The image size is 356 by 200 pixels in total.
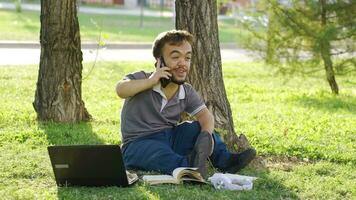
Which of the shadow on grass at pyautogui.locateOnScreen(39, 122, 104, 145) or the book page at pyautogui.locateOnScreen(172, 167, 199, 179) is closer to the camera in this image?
the book page at pyautogui.locateOnScreen(172, 167, 199, 179)

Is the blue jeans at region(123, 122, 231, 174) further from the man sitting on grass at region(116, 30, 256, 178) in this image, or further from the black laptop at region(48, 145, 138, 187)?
the black laptop at region(48, 145, 138, 187)

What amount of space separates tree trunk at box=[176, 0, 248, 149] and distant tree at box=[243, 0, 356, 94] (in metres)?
5.05

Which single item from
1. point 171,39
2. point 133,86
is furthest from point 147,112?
point 171,39

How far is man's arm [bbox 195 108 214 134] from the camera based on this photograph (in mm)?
6285

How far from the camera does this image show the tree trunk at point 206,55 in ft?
24.0

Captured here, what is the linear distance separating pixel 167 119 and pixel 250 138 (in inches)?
76.8

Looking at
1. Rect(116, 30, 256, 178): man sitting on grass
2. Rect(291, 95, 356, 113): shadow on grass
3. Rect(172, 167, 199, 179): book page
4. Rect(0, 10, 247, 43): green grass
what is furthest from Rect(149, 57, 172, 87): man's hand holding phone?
Rect(0, 10, 247, 43): green grass

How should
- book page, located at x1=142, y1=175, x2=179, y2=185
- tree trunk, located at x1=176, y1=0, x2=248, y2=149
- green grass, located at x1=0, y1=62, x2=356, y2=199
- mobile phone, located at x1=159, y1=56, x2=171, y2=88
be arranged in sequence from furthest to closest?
tree trunk, located at x1=176, y1=0, x2=248, y2=149 → mobile phone, located at x1=159, y1=56, x2=171, y2=88 → book page, located at x1=142, y1=175, x2=179, y2=185 → green grass, located at x1=0, y1=62, x2=356, y2=199

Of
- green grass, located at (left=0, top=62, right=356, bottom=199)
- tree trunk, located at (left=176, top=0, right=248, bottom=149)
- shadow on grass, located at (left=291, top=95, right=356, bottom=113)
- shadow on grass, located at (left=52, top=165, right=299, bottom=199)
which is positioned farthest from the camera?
shadow on grass, located at (left=291, top=95, right=356, bottom=113)

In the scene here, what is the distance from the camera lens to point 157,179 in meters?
5.88

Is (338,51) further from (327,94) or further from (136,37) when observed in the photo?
(136,37)

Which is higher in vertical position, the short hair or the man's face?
the short hair

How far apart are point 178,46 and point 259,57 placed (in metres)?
7.39

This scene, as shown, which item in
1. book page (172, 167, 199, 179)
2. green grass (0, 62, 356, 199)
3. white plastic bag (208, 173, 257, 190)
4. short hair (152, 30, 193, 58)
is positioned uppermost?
short hair (152, 30, 193, 58)
